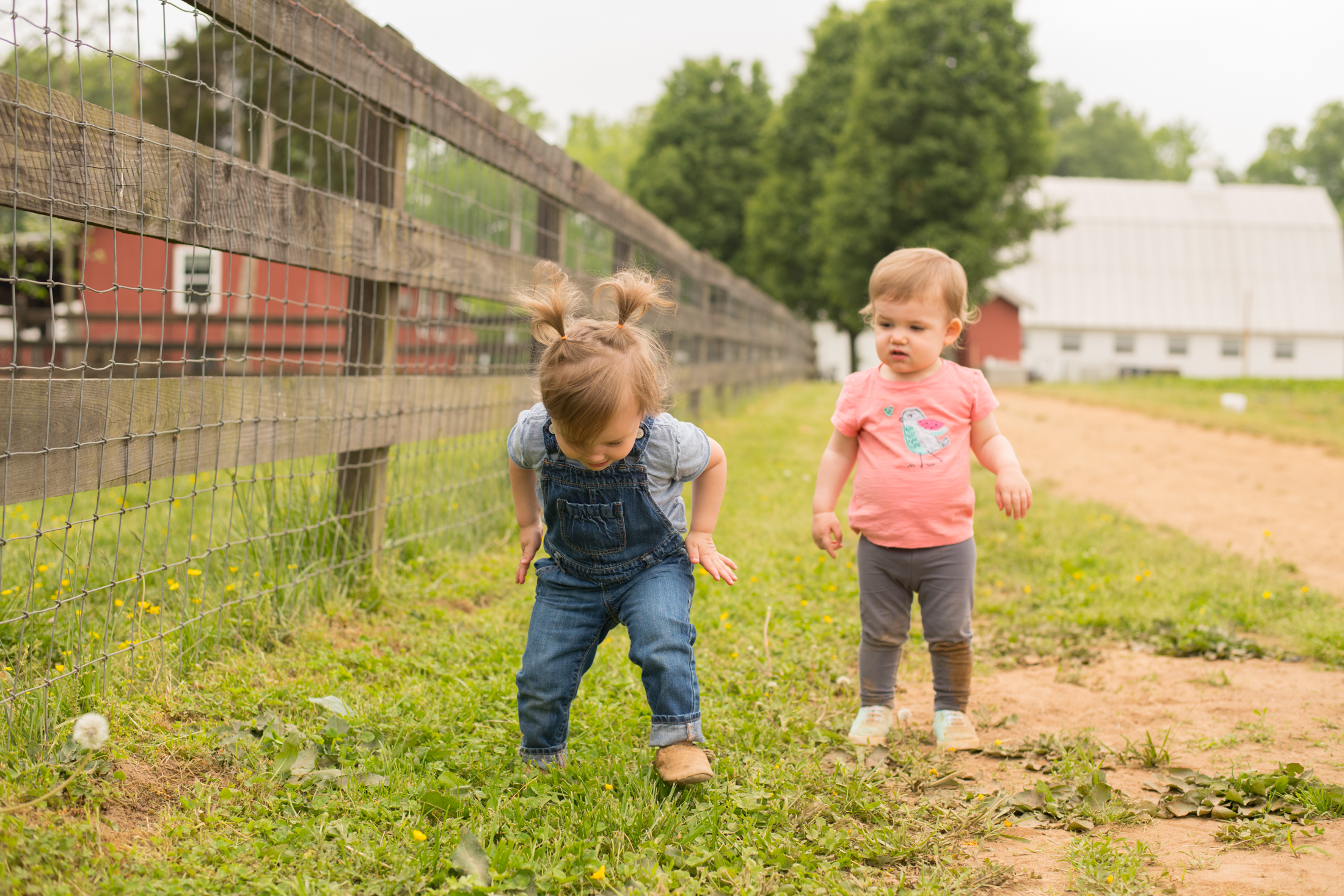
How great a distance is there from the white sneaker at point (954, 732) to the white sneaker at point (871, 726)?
143 mm

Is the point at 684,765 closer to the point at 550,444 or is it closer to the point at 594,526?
the point at 594,526

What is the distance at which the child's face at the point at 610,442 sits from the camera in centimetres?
234

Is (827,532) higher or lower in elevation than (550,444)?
lower

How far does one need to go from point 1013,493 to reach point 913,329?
56 centimetres

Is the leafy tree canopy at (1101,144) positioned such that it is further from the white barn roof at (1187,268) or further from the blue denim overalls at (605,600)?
the blue denim overalls at (605,600)

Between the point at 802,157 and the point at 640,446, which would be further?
the point at 802,157

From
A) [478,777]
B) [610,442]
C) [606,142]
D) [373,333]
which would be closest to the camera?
[610,442]

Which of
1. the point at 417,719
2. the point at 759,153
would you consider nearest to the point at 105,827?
the point at 417,719

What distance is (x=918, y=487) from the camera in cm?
304

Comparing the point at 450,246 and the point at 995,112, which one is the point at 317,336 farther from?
the point at 995,112

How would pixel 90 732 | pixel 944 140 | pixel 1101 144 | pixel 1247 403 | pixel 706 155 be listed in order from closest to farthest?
pixel 90 732 → pixel 1247 403 → pixel 944 140 → pixel 706 155 → pixel 1101 144

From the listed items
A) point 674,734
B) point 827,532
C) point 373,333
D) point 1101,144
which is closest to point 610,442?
point 674,734

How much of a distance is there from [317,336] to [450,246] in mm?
12377

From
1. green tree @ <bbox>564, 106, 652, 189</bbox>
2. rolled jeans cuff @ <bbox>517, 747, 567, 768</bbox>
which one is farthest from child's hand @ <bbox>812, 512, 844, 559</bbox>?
green tree @ <bbox>564, 106, 652, 189</bbox>
